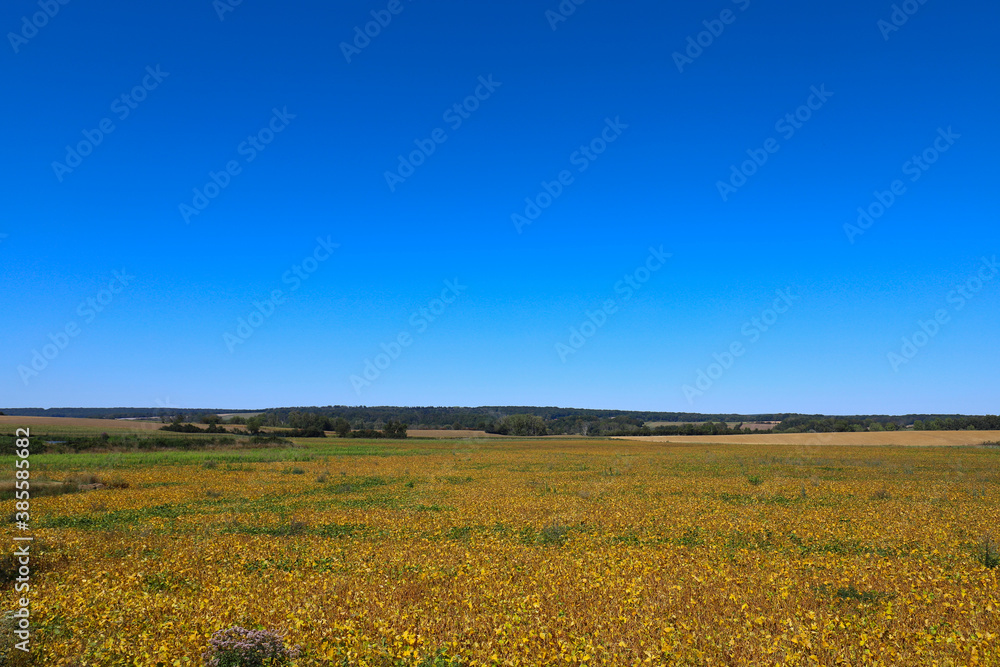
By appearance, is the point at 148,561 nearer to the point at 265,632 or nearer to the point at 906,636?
the point at 265,632

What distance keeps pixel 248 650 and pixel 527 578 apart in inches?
213

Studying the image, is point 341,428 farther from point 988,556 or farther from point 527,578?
point 988,556

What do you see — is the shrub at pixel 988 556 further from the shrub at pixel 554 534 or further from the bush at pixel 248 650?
the bush at pixel 248 650

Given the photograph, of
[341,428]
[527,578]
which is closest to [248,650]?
[527,578]

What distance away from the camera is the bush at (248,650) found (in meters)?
6.86

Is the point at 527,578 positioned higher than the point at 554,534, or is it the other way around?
the point at 527,578

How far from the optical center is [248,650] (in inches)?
274

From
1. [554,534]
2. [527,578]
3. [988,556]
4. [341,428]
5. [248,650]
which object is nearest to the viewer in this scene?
[248,650]

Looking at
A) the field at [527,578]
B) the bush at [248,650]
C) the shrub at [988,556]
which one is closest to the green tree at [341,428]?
the field at [527,578]

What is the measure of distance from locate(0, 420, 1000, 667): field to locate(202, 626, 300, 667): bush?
308mm

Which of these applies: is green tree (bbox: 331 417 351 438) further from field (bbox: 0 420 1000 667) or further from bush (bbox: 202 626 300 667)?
bush (bbox: 202 626 300 667)

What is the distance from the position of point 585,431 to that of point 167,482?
13438 centimetres

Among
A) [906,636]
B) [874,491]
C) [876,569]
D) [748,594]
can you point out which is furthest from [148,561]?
[874,491]

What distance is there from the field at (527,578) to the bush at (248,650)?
0.31 metres
